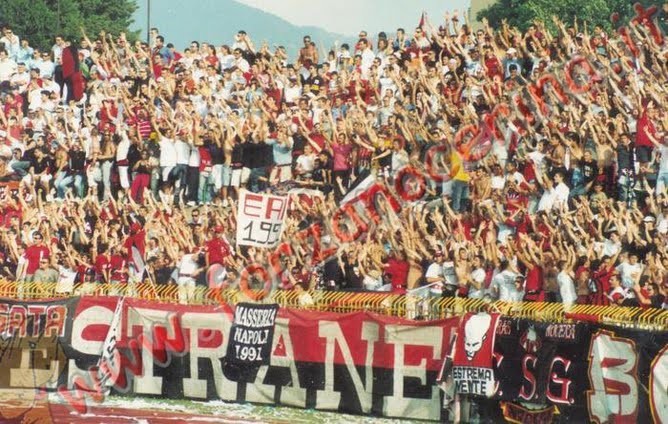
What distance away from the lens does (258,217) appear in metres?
21.5

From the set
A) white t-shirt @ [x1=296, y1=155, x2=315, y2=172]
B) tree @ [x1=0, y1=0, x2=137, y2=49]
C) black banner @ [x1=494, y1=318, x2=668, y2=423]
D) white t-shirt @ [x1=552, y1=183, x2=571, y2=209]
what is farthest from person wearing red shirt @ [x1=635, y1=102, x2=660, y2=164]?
tree @ [x1=0, y1=0, x2=137, y2=49]

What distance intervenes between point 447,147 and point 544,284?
5.13 m

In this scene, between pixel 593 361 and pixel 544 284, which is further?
pixel 544 284

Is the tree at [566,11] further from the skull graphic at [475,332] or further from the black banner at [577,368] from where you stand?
the black banner at [577,368]

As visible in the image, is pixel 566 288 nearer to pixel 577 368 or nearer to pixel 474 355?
pixel 474 355

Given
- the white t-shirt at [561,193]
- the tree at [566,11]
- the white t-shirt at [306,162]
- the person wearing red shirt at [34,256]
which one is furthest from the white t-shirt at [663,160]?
the tree at [566,11]

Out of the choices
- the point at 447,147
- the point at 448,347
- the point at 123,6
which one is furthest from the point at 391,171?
the point at 123,6

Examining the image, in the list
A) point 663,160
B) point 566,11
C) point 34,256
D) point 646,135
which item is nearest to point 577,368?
point 663,160

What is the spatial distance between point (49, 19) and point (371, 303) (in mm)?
65651

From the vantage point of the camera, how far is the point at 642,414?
57.8 ft

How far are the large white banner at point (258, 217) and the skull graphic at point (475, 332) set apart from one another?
3.80 meters

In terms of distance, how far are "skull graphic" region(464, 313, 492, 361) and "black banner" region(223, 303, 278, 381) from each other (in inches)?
142

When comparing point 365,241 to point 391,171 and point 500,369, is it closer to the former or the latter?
point 391,171

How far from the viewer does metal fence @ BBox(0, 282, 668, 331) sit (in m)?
18.4
